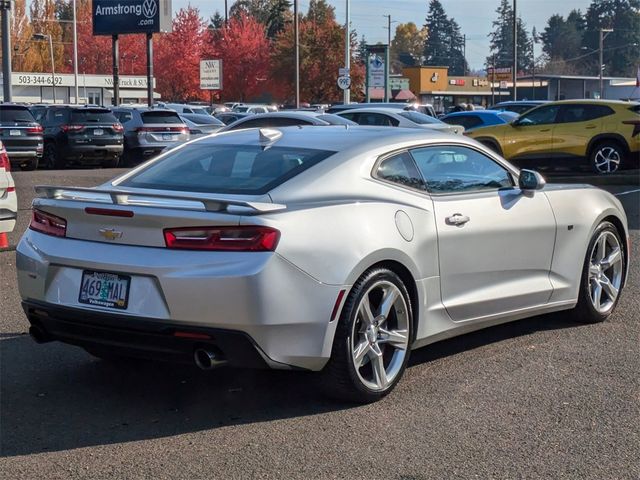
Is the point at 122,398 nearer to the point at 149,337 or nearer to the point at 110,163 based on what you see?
the point at 149,337

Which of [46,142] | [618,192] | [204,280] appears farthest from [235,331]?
[46,142]

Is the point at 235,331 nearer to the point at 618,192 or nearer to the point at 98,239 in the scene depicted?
the point at 98,239

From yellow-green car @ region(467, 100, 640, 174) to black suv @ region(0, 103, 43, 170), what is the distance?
1054 centimetres

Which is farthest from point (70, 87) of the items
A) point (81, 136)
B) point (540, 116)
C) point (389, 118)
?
point (540, 116)

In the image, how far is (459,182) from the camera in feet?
20.5

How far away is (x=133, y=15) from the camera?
39906mm

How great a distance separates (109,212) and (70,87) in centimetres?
7546

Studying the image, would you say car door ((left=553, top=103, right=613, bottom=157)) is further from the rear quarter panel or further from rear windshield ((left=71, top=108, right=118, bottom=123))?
the rear quarter panel

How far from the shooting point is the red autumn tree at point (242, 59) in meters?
75.1

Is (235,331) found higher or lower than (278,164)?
lower

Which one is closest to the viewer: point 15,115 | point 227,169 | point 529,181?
point 227,169

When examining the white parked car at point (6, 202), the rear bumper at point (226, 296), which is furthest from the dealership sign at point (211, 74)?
the rear bumper at point (226, 296)

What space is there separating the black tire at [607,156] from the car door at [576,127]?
23cm

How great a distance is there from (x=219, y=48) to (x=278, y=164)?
71.9 metres
